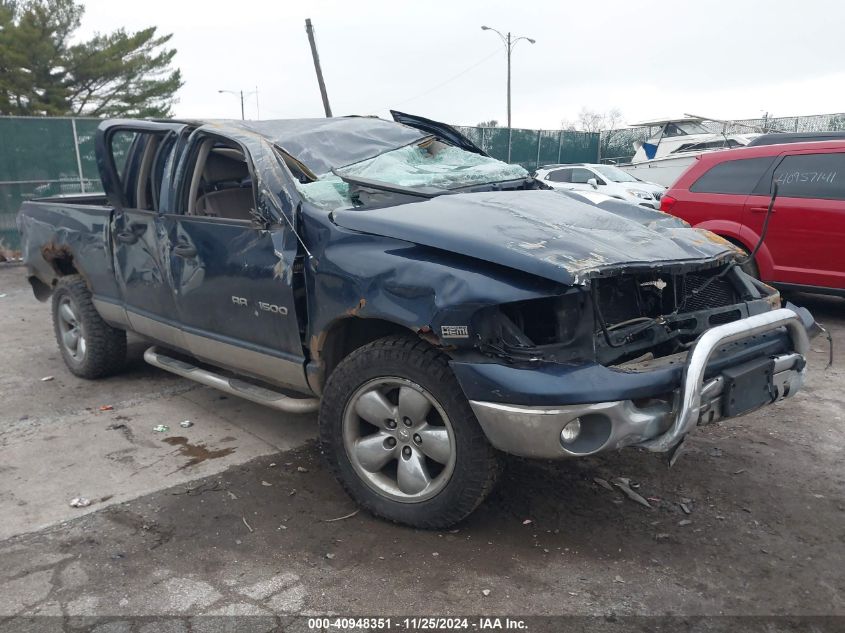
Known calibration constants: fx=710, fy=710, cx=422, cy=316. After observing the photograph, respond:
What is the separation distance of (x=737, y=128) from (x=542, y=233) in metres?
22.6

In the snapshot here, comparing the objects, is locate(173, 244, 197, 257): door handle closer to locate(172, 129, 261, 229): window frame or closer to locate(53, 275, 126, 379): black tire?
locate(172, 129, 261, 229): window frame

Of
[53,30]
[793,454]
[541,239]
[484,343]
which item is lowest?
[793,454]

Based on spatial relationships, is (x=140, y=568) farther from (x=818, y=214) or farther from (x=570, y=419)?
(x=818, y=214)

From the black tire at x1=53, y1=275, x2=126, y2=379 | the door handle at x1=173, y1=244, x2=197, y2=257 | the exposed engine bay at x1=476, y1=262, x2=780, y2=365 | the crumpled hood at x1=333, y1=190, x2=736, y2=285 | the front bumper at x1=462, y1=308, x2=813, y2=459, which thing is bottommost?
the black tire at x1=53, y1=275, x2=126, y2=379

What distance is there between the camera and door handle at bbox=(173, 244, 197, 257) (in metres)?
4.10

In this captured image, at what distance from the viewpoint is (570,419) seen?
8.69 feet

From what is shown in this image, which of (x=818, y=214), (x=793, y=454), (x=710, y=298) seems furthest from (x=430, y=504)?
(x=818, y=214)

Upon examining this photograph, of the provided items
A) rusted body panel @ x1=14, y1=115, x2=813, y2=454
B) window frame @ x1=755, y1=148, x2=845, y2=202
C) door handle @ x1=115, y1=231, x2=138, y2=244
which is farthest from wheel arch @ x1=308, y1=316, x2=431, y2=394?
window frame @ x1=755, y1=148, x2=845, y2=202

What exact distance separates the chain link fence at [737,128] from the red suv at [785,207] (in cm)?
1567

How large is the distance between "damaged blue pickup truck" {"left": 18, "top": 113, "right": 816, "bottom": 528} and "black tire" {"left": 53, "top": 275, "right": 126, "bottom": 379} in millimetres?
932

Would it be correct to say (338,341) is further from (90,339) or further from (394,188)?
(90,339)

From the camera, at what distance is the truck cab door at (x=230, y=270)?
11.8ft

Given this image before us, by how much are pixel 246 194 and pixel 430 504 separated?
2515mm

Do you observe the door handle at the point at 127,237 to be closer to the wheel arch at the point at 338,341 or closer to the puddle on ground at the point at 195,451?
the puddle on ground at the point at 195,451
